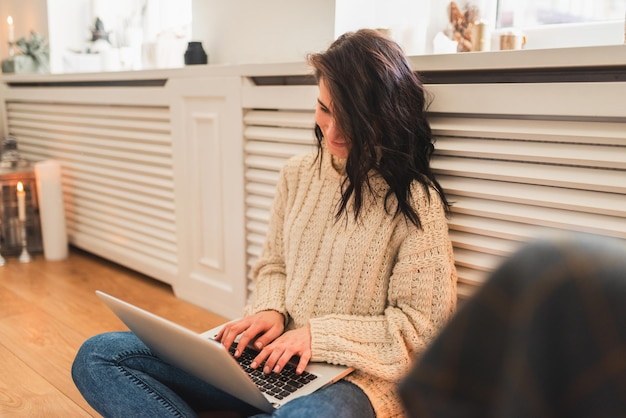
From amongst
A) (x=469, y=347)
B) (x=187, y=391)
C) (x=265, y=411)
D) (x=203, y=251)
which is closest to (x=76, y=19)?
(x=203, y=251)

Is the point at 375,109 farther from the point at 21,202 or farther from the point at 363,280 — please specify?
the point at 21,202

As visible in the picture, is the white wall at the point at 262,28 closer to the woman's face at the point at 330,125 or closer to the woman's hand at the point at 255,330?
the woman's face at the point at 330,125

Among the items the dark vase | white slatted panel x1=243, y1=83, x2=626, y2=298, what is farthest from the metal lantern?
white slatted panel x1=243, y1=83, x2=626, y2=298

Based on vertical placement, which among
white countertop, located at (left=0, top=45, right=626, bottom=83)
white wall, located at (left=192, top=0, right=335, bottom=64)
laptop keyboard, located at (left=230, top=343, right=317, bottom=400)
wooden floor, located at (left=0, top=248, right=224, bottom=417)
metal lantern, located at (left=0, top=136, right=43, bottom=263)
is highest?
white wall, located at (left=192, top=0, right=335, bottom=64)

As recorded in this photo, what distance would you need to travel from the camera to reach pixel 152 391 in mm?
1072

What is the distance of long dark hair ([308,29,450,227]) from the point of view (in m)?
1.06

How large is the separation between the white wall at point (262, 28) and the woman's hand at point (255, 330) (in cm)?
86

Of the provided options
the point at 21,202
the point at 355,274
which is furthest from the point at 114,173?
the point at 355,274

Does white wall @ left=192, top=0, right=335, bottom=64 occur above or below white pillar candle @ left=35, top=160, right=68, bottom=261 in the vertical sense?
above

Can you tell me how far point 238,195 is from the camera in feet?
6.05

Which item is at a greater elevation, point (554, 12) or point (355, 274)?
point (554, 12)

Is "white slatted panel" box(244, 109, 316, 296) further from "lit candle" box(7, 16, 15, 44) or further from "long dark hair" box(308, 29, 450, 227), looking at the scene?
"lit candle" box(7, 16, 15, 44)

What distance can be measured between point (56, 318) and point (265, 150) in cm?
95

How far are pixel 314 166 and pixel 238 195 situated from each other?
23.9 inches
